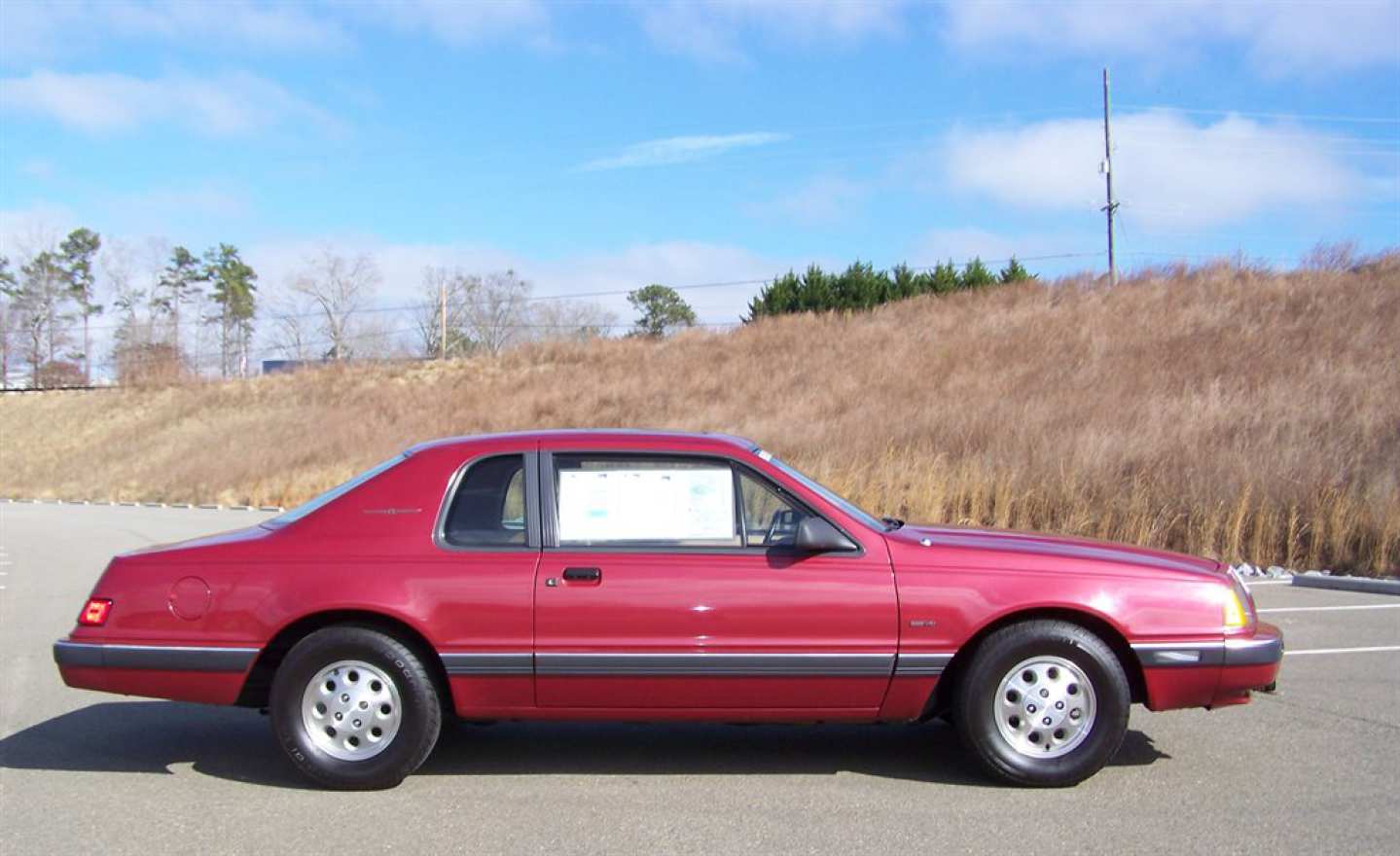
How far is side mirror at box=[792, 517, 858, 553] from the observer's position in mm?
5355

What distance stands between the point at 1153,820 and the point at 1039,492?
1187 centimetres

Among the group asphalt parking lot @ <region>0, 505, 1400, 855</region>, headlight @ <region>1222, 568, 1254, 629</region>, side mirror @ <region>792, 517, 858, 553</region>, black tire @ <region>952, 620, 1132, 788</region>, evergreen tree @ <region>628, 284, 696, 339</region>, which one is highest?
evergreen tree @ <region>628, 284, 696, 339</region>

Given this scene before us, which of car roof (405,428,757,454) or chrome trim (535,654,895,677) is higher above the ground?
car roof (405,428,757,454)

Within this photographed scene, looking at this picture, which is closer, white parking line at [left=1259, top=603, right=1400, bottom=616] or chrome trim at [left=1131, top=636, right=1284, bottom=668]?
chrome trim at [left=1131, top=636, right=1284, bottom=668]

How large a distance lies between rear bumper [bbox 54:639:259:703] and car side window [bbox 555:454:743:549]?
5.01ft

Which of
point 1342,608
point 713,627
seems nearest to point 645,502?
point 713,627

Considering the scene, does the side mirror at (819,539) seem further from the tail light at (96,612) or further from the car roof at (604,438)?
the tail light at (96,612)

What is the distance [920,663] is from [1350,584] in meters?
9.16

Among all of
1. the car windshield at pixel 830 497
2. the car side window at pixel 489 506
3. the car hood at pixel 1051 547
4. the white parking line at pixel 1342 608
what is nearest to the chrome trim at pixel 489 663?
the car side window at pixel 489 506

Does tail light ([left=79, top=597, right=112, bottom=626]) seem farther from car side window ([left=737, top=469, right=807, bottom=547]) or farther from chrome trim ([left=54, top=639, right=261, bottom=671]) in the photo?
car side window ([left=737, top=469, right=807, bottom=547])

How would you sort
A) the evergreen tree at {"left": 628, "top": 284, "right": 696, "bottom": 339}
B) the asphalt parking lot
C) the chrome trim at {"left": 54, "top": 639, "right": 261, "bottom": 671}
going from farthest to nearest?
1. the evergreen tree at {"left": 628, "top": 284, "right": 696, "bottom": 339}
2. the chrome trim at {"left": 54, "top": 639, "right": 261, "bottom": 671}
3. the asphalt parking lot

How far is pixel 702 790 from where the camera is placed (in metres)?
5.47

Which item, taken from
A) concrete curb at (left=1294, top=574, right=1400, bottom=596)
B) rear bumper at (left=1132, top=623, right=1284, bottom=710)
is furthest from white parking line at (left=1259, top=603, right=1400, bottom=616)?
rear bumper at (left=1132, top=623, right=1284, bottom=710)

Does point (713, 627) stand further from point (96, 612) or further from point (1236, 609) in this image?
point (96, 612)
